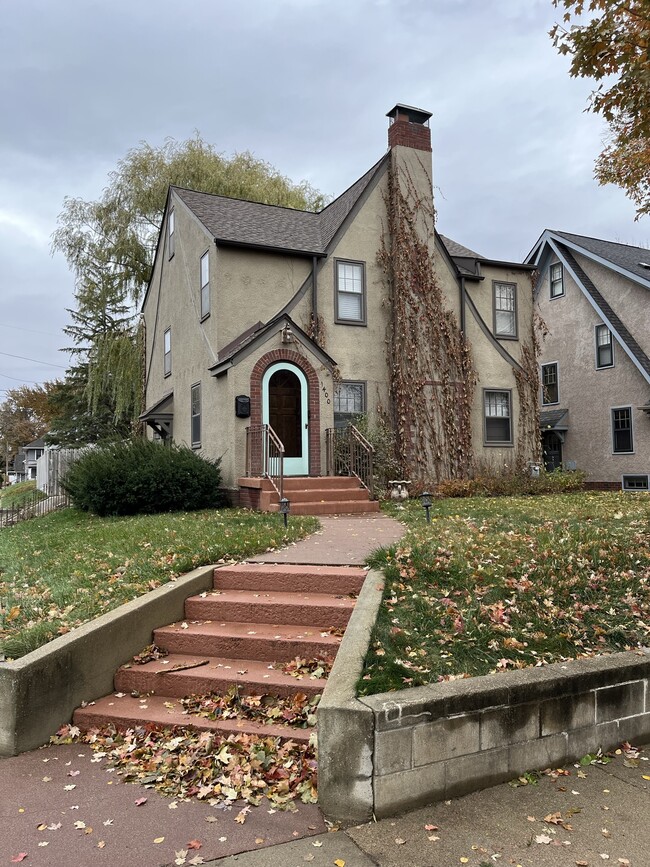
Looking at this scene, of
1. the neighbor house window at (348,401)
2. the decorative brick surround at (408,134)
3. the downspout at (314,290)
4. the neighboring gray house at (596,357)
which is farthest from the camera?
the neighboring gray house at (596,357)

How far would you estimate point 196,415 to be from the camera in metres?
16.2

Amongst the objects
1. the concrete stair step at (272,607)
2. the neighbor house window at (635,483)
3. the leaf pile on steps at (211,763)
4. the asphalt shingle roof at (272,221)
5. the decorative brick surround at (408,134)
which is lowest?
the leaf pile on steps at (211,763)

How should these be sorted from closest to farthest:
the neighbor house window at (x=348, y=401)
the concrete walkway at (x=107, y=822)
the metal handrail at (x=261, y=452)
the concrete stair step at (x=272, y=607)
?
1. the concrete walkway at (x=107, y=822)
2. the concrete stair step at (x=272, y=607)
3. the metal handrail at (x=261, y=452)
4. the neighbor house window at (x=348, y=401)

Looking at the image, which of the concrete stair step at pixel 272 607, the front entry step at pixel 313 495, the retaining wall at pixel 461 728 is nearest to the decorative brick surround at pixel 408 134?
the front entry step at pixel 313 495

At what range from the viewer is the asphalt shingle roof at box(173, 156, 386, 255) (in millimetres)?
15273

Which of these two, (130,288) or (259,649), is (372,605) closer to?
(259,649)

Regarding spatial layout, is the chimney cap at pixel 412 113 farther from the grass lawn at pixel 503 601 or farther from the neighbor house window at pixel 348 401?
the grass lawn at pixel 503 601

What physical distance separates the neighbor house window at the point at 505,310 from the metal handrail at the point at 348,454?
625 cm

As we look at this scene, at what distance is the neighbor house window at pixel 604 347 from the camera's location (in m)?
21.4

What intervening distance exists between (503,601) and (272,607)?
2.04 meters

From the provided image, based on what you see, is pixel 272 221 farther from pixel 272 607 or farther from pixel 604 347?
pixel 272 607

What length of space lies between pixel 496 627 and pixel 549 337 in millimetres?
21286

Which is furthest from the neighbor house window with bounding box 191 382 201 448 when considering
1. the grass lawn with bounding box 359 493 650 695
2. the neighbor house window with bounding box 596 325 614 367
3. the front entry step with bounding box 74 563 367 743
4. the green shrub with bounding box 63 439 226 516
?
the neighbor house window with bounding box 596 325 614 367

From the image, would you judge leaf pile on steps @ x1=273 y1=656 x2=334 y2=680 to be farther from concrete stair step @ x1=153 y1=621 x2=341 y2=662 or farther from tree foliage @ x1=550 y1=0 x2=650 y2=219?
tree foliage @ x1=550 y1=0 x2=650 y2=219
